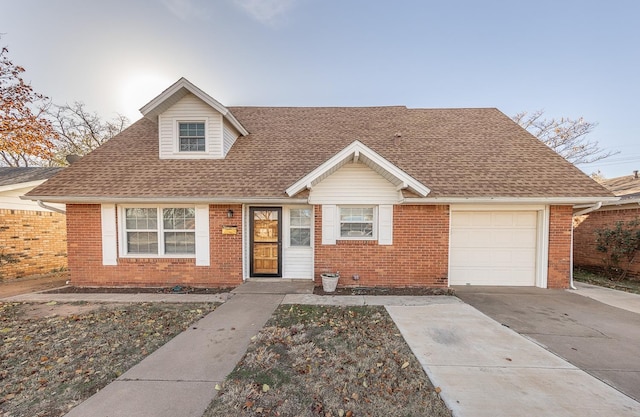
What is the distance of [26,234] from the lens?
937cm

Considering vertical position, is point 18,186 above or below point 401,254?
above

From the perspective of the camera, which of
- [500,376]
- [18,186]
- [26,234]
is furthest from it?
[26,234]

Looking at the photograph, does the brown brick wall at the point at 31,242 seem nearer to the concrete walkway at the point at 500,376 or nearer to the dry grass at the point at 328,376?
the dry grass at the point at 328,376

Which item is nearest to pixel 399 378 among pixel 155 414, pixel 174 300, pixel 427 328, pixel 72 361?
pixel 427 328

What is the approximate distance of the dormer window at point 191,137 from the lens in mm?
8703

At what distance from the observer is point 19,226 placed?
9180mm

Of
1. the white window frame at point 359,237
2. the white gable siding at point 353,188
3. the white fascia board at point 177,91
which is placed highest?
the white fascia board at point 177,91

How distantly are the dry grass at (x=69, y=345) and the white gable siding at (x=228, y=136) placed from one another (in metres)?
5.31

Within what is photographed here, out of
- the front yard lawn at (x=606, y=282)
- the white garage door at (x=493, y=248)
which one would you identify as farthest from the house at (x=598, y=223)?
the white garage door at (x=493, y=248)

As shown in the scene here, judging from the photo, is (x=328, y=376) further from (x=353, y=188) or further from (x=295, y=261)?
(x=353, y=188)

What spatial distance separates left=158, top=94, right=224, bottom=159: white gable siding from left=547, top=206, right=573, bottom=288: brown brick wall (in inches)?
421

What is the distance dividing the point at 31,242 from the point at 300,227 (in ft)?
33.7

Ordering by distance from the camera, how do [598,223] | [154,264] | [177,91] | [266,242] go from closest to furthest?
[154,264]
[266,242]
[177,91]
[598,223]

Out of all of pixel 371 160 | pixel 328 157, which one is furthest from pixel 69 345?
pixel 328 157
